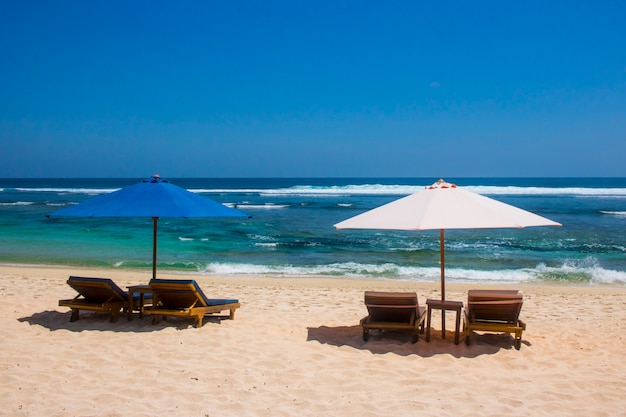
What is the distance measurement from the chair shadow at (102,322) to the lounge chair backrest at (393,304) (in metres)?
2.20

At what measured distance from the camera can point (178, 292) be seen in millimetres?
6805

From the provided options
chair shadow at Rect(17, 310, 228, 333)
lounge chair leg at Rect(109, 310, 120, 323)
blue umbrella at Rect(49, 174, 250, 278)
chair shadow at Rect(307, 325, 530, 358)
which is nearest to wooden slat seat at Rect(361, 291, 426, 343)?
chair shadow at Rect(307, 325, 530, 358)

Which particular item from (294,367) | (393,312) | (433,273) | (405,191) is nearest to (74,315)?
(294,367)

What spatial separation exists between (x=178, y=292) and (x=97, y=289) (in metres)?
1.18

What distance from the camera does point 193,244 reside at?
63.4 feet

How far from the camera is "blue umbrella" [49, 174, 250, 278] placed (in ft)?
21.6

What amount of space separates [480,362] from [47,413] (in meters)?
4.05

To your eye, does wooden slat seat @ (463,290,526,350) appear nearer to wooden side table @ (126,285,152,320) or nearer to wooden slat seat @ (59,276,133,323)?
wooden side table @ (126,285,152,320)

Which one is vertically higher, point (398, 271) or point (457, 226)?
point (457, 226)

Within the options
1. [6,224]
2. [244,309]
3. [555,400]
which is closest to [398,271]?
[244,309]

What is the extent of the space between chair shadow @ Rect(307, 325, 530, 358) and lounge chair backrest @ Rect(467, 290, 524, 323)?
0.34 m

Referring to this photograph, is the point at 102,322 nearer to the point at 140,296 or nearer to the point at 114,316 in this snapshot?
the point at 114,316

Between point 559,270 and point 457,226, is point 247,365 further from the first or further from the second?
point 559,270

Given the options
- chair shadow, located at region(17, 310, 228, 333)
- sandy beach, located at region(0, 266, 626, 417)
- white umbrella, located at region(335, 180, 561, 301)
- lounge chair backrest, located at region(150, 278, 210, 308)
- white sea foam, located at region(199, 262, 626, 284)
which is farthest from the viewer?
white sea foam, located at region(199, 262, 626, 284)
